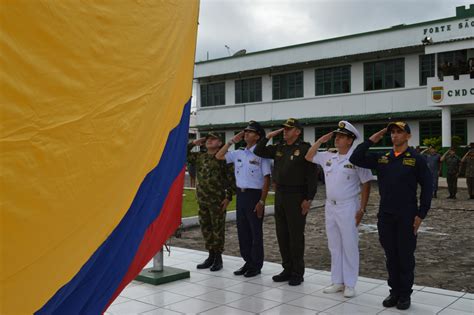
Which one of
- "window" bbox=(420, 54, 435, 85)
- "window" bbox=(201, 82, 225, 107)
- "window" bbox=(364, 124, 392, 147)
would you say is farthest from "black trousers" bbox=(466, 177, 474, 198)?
"window" bbox=(201, 82, 225, 107)

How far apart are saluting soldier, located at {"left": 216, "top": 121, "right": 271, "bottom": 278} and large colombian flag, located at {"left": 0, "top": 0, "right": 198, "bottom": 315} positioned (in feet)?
12.4

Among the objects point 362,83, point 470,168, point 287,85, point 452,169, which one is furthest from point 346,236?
point 287,85

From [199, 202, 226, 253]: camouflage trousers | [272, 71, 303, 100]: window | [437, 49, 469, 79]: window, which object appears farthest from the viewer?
[272, 71, 303, 100]: window

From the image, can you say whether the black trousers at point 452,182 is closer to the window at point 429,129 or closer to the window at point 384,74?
the window at point 429,129

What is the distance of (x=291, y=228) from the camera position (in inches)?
225

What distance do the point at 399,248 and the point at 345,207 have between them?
74cm

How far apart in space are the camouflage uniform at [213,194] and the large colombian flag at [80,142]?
4026 mm

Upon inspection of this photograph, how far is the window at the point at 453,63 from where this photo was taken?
836 inches

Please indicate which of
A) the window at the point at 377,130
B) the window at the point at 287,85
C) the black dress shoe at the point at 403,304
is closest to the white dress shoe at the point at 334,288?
the black dress shoe at the point at 403,304

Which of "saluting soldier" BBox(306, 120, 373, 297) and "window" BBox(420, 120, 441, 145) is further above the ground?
"window" BBox(420, 120, 441, 145)

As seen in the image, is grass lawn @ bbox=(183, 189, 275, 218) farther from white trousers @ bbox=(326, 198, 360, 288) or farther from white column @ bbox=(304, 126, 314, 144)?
white column @ bbox=(304, 126, 314, 144)

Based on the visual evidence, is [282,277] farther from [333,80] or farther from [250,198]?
[333,80]

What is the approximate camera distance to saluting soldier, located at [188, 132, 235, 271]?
6500 millimetres

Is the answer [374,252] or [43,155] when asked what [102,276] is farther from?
[374,252]
